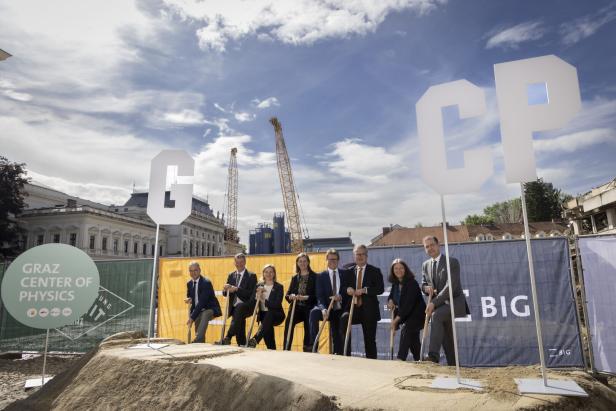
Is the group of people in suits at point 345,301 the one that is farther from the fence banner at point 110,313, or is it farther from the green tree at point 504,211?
the green tree at point 504,211

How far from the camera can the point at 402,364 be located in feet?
12.5

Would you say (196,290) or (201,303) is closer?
(201,303)

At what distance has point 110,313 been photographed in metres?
9.79

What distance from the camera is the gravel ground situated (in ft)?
19.9

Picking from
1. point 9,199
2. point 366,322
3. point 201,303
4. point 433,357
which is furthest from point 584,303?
point 9,199

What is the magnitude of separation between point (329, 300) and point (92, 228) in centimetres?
5469

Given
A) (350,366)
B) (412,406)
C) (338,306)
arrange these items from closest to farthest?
(412,406) → (350,366) → (338,306)

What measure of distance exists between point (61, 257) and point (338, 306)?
4752 mm

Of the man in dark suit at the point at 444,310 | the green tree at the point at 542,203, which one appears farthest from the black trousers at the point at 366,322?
the green tree at the point at 542,203

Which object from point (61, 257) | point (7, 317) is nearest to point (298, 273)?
point (61, 257)

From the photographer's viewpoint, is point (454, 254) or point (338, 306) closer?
point (338, 306)

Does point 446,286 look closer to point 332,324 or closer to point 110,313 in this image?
point 332,324

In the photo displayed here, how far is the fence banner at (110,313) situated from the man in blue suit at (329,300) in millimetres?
5262

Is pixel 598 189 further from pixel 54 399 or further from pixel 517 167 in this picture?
pixel 54 399
